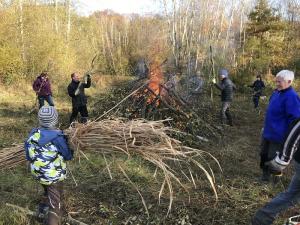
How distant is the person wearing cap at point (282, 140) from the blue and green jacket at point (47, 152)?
1987 mm

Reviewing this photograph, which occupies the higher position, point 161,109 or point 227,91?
point 227,91

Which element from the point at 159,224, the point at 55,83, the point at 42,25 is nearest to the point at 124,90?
the point at 159,224

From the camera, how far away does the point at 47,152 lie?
362cm

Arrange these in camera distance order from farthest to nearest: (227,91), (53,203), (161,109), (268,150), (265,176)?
1. (227,91)
2. (161,109)
3. (265,176)
4. (268,150)
5. (53,203)

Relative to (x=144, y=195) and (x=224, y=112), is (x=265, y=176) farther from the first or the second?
(x=224, y=112)

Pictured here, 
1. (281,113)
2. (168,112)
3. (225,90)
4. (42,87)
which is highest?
(281,113)

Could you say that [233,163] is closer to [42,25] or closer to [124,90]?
[124,90]

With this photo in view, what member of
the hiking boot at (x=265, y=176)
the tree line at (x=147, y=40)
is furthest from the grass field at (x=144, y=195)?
the tree line at (x=147, y=40)

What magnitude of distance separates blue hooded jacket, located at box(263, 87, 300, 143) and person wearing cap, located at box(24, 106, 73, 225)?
245 centimetres

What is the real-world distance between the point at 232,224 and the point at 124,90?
5.77 meters

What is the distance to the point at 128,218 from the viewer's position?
4129 mm

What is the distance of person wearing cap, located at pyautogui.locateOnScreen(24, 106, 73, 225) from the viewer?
3.58 metres

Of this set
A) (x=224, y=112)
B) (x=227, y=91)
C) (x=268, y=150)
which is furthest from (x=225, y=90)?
(x=268, y=150)

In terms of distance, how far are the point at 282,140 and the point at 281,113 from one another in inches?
27.6
